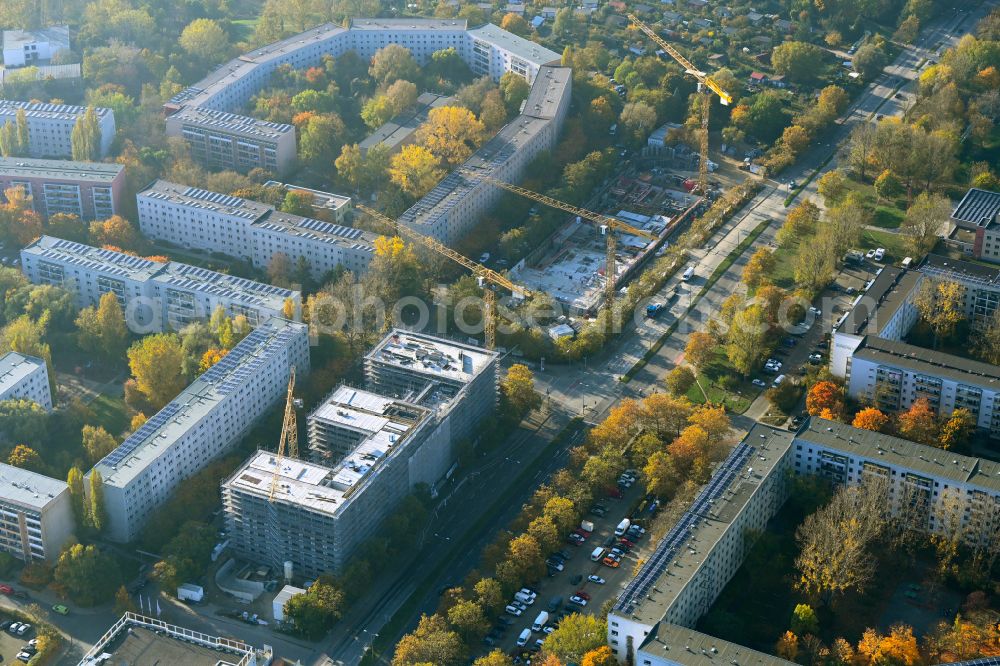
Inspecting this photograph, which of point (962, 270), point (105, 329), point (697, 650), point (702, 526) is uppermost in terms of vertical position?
point (962, 270)

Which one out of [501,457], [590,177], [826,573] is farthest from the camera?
[590,177]

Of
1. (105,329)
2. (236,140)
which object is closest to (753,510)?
(105,329)

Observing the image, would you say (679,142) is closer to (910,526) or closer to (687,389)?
(687,389)

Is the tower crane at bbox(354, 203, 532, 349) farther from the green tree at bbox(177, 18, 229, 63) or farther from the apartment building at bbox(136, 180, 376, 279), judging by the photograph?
the green tree at bbox(177, 18, 229, 63)

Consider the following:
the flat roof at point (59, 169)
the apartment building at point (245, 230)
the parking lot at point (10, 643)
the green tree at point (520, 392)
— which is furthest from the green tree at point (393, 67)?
the parking lot at point (10, 643)

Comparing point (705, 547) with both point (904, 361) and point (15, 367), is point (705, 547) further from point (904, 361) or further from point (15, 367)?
point (15, 367)

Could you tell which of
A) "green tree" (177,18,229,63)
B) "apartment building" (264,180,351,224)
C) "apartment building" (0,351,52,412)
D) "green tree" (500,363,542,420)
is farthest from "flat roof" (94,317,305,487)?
"green tree" (177,18,229,63)

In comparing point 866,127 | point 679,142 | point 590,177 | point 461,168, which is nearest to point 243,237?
point 461,168
